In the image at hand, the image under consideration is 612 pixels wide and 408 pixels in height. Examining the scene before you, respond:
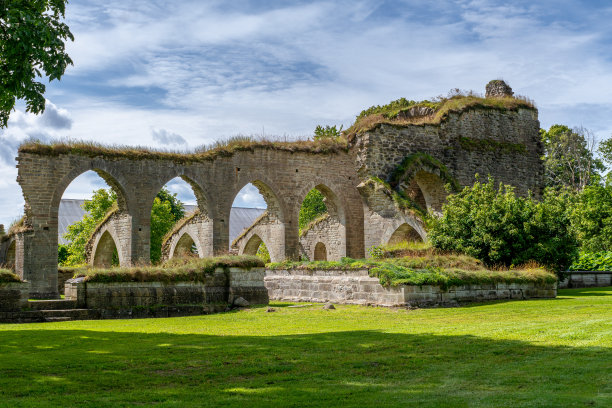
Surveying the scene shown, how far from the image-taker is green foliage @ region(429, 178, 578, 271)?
59.1ft

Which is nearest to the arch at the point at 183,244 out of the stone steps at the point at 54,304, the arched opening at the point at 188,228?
the arched opening at the point at 188,228

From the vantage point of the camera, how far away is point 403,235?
2591 cm

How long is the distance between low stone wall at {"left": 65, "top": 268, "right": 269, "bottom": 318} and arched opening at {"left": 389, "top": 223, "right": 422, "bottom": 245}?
10.9 metres

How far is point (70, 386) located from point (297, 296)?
11.7 m

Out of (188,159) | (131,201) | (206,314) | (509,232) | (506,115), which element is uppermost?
(506,115)

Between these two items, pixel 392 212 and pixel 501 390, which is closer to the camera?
pixel 501 390

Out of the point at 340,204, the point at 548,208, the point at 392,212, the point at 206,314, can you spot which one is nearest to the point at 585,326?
the point at 206,314

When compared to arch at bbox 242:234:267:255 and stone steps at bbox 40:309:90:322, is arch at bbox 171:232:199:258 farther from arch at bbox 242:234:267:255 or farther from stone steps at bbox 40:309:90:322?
stone steps at bbox 40:309:90:322

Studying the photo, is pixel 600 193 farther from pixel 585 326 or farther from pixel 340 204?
pixel 585 326

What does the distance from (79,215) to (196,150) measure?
39.5 metres

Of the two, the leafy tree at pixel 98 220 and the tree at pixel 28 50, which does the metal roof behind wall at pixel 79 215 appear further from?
the tree at pixel 28 50

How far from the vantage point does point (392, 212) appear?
25.8 meters

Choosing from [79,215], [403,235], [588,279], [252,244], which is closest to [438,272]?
[588,279]

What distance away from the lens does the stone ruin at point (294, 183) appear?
859 inches
